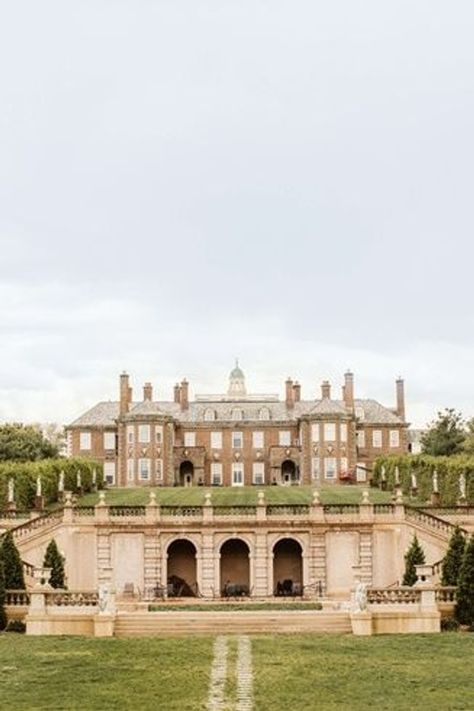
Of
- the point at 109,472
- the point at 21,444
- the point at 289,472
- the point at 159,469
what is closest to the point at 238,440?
the point at 289,472

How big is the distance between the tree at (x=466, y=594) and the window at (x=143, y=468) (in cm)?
7721

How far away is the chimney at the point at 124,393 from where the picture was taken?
4542 inches

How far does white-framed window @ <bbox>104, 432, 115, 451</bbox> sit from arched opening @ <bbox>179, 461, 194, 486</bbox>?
7.25m

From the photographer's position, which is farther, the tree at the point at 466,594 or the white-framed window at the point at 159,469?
the white-framed window at the point at 159,469

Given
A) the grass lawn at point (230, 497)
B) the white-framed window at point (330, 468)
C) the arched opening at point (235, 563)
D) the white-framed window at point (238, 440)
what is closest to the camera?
the arched opening at point (235, 563)

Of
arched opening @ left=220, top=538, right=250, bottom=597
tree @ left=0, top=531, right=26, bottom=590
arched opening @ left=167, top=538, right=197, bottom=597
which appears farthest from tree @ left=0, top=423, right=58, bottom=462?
tree @ left=0, top=531, right=26, bottom=590

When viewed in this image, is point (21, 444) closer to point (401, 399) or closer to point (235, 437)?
point (235, 437)

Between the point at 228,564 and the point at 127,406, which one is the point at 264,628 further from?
the point at 127,406

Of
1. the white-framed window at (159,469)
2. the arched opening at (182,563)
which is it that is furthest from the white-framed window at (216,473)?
the arched opening at (182,563)

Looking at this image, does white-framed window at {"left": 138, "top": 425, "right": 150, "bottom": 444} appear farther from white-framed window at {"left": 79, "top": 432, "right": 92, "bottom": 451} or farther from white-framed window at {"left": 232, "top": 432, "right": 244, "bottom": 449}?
white-framed window at {"left": 232, "top": 432, "right": 244, "bottom": 449}

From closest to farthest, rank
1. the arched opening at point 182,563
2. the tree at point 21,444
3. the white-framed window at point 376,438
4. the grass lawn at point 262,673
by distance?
the grass lawn at point 262,673, the arched opening at point 182,563, the tree at point 21,444, the white-framed window at point 376,438

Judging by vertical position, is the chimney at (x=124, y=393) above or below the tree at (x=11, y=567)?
above

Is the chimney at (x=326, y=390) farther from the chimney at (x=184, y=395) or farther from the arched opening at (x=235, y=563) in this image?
the arched opening at (x=235, y=563)

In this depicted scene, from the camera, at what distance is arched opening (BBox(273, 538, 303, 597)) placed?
60375mm
